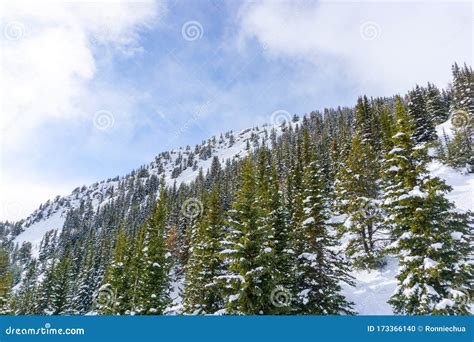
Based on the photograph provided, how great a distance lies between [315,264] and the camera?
21.7 metres

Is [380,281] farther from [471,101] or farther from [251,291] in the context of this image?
[471,101]

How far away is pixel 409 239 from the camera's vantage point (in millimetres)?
15891

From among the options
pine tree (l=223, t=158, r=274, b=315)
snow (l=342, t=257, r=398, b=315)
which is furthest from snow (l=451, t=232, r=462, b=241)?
snow (l=342, t=257, r=398, b=315)

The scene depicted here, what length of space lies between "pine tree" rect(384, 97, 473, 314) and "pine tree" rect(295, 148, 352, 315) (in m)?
5.03

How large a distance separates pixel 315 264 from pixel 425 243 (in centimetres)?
794

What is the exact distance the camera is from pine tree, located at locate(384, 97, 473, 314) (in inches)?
574

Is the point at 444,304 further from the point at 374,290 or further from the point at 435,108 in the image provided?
the point at 435,108

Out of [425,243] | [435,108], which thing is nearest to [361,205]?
[425,243]

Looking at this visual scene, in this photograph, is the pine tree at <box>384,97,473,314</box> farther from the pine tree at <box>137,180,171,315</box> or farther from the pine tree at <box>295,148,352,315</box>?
the pine tree at <box>137,180,171,315</box>

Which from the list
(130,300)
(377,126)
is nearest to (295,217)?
(130,300)

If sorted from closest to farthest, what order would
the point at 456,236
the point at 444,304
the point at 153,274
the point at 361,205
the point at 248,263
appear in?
the point at 444,304, the point at 456,236, the point at 248,263, the point at 361,205, the point at 153,274

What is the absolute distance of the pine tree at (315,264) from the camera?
20406 millimetres

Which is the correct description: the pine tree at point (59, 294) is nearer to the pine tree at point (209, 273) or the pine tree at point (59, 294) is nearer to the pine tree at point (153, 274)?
the pine tree at point (153, 274)

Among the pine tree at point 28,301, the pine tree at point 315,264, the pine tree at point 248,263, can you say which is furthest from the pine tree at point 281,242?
the pine tree at point 28,301
